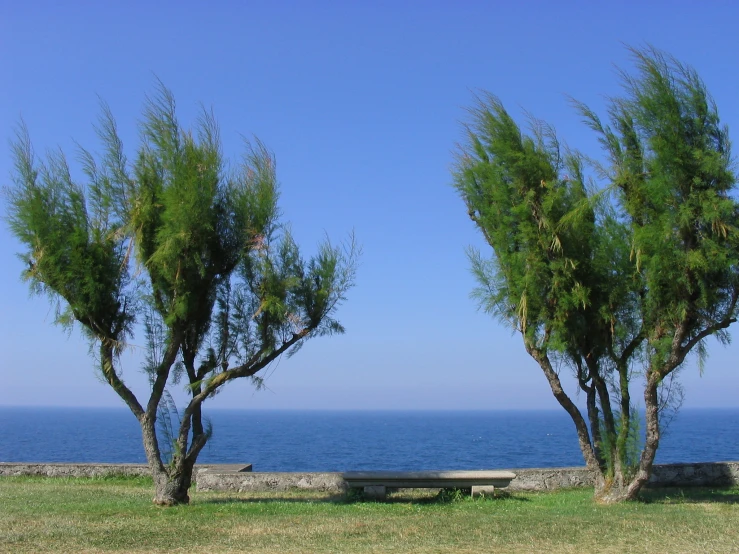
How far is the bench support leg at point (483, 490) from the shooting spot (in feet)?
45.8

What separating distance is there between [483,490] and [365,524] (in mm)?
4142

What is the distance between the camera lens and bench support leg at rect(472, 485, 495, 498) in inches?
549

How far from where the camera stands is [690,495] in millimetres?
14242

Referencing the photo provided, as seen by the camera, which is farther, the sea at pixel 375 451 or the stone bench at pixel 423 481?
the sea at pixel 375 451

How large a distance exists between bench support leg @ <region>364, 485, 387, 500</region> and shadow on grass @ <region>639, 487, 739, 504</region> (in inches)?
186

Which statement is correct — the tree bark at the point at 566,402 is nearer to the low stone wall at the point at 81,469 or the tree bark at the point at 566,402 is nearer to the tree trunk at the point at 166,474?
the tree trunk at the point at 166,474

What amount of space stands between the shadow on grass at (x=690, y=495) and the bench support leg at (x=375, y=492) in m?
4.73

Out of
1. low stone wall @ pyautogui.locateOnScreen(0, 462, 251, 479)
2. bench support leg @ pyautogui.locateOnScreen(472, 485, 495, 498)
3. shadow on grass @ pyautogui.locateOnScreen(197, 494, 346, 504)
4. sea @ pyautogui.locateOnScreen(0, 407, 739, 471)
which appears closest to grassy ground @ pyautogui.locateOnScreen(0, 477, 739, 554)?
shadow on grass @ pyautogui.locateOnScreen(197, 494, 346, 504)

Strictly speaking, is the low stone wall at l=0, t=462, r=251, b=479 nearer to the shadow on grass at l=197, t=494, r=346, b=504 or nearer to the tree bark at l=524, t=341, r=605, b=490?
the shadow on grass at l=197, t=494, r=346, b=504

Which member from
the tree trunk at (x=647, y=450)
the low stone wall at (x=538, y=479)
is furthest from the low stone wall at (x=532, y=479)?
the tree trunk at (x=647, y=450)

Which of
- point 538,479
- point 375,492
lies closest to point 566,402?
point 538,479

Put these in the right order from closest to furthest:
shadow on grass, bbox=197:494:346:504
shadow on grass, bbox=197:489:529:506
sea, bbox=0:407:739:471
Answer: shadow on grass, bbox=197:494:346:504 → shadow on grass, bbox=197:489:529:506 → sea, bbox=0:407:739:471

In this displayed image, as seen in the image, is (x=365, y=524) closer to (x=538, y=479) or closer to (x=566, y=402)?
(x=566, y=402)

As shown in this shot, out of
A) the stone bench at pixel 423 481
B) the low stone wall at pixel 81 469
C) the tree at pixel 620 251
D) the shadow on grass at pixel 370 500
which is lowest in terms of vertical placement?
the shadow on grass at pixel 370 500
